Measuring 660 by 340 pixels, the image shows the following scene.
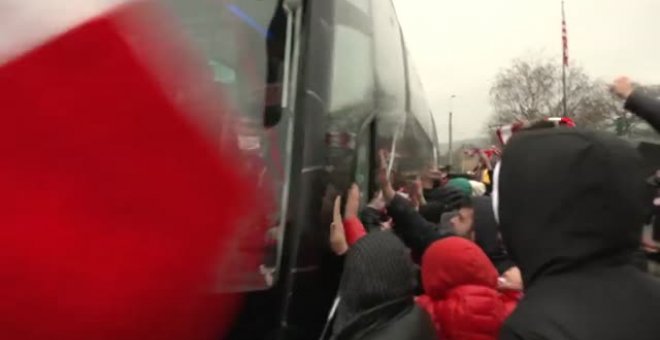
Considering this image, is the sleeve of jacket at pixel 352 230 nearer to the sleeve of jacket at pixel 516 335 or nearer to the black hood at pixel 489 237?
the black hood at pixel 489 237

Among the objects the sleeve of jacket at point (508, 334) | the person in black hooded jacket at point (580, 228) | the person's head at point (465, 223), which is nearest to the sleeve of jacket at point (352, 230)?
the person's head at point (465, 223)

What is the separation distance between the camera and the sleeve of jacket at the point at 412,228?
4.32 metres

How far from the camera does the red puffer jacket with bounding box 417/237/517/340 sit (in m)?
2.98

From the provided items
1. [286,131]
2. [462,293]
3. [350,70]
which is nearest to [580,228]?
[462,293]

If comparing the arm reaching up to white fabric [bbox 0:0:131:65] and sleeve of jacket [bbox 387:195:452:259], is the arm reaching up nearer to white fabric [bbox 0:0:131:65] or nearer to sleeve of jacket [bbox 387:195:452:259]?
sleeve of jacket [bbox 387:195:452:259]

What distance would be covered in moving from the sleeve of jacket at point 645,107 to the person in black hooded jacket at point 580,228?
1.01m

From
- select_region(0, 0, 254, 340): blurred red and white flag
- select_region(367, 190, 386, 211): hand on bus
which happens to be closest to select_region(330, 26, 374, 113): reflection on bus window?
select_region(367, 190, 386, 211): hand on bus

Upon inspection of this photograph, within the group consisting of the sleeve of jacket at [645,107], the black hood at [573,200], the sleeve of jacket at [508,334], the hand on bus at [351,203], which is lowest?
the sleeve of jacket at [508,334]

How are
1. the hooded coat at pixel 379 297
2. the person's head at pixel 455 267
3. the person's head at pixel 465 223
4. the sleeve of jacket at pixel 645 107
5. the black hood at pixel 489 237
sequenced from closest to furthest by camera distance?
the hooded coat at pixel 379 297, the sleeve of jacket at pixel 645 107, the person's head at pixel 455 267, the black hood at pixel 489 237, the person's head at pixel 465 223

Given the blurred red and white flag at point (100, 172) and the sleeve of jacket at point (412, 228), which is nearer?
the blurred red and white flag at point (100, 172)

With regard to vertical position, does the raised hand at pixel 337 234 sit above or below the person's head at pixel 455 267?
above

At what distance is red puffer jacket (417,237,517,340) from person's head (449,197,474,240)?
50.4 inches

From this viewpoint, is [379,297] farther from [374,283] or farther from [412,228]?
[412,228]

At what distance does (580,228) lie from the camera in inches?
75.3
